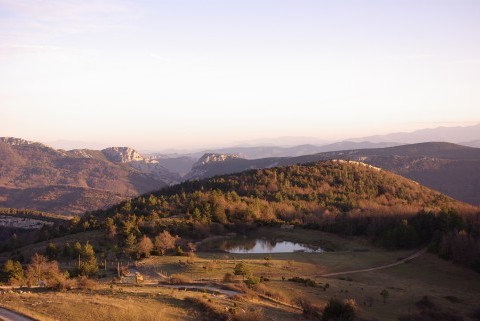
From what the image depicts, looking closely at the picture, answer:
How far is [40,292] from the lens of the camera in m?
44.7

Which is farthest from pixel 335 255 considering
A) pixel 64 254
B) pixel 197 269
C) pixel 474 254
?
pixel 64 254

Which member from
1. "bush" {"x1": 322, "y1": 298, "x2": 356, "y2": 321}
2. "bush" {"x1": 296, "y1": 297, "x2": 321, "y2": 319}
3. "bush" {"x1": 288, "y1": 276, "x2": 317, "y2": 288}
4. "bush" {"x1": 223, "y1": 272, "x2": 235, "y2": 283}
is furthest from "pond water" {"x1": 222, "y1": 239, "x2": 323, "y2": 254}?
"bush" {"x1": 322, "y1": 298, "x2": 356, "y2": 321}

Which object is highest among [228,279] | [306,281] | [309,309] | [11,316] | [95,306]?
[11,316]

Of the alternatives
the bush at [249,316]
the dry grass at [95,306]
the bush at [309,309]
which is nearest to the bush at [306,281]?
the bush at [309,309]

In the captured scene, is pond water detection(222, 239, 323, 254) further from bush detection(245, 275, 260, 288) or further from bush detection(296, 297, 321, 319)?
bush detection(296, 297, 321, 319)

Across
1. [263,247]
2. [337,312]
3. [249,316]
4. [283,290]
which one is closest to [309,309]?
[337,312]

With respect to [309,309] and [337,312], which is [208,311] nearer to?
[337,312]

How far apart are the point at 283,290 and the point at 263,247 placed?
47.4 meters

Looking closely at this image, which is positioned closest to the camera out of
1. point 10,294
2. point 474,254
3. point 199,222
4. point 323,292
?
point 10,294

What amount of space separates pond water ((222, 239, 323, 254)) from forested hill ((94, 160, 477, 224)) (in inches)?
504

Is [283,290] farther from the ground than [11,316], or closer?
closer

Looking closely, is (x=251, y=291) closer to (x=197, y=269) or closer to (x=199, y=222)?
(x=197, y=269)

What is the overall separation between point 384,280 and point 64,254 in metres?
54.6

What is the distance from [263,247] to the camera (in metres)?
102
